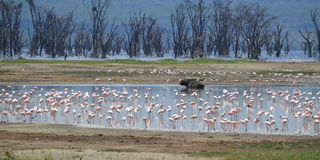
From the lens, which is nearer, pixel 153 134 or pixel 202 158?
pixel 202 158

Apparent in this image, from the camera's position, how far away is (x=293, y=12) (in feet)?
653

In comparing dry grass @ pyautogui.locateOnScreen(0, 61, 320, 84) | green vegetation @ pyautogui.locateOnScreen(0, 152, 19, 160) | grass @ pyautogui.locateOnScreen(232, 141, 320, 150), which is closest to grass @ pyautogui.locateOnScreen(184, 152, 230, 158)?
grass @ pyautogui.locateOnScreen(232, 141, 320, 150)

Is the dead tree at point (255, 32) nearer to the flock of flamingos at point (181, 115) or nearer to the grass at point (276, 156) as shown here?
the flock of flamingos at point (181, 115)

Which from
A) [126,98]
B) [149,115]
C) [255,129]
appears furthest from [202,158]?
[126,98]

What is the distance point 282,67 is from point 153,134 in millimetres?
32741

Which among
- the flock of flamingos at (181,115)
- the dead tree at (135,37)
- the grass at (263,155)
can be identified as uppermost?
the dead tree at (135,37)

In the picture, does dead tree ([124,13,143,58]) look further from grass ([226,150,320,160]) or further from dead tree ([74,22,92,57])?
grass ([226,150,320,160])

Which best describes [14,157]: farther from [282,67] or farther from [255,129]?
[282,67]

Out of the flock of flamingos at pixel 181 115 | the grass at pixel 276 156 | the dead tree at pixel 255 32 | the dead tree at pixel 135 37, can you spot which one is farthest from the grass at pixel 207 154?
the dead tree at pixel 135 37

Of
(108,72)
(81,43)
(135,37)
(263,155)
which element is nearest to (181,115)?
(263,155)

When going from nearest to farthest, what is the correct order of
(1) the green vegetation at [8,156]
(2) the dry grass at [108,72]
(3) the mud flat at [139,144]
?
1. (1) the green vegetation at [8,156]
2. (3) the mud flat at [139,144]
3. (2) the dry grass at [108,72]

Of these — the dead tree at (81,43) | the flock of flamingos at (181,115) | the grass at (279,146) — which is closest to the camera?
the grass at (279,146)

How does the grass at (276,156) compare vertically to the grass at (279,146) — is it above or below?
above

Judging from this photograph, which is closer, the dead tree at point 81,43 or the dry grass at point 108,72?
the dry grass at point 108,72
